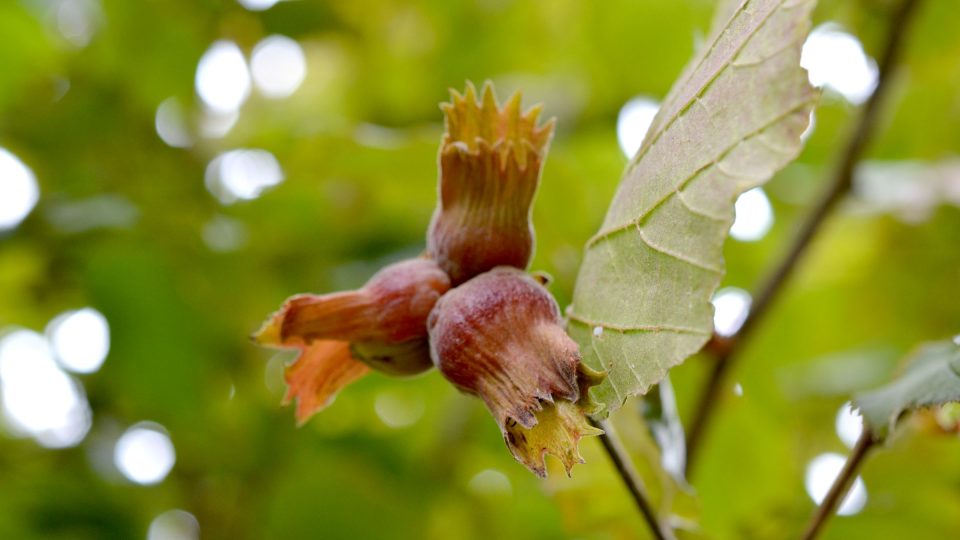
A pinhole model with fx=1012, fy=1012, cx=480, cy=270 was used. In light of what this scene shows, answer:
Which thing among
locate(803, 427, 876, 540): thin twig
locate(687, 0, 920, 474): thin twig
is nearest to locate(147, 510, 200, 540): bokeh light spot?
locate(687, 0, 920, 474): thin twig

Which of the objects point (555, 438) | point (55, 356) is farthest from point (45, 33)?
point (555, 438)

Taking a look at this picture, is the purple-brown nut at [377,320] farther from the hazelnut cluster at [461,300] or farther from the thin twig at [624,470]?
the thin twig at [624,470]

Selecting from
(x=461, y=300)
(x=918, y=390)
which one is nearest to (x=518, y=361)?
(x=461, y=300)

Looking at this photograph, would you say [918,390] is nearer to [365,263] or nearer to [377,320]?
[377,320]

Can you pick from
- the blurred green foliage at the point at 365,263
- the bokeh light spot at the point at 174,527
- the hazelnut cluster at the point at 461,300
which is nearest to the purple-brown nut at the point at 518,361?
the hazelnut cluster at the point at 461,300

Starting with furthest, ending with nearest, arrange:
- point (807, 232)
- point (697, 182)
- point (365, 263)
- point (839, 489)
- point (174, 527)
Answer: point (174, 527) < point (365, 263) < point (807, 232) < point (839, 489) < point (697, 182)

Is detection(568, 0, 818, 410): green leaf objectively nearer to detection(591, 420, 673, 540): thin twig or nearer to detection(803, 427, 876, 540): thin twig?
detection(591, 420, 673, 540): thin twig

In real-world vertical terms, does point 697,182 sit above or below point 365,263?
above

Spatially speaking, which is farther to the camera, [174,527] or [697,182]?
[174,527]
